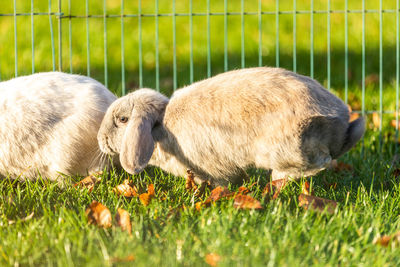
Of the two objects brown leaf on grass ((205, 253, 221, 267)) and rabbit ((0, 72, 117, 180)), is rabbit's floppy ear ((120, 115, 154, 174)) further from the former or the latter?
brown leaf on grass ((205, 253, 221, 267))

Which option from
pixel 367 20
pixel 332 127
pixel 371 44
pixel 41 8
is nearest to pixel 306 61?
pixel 371 44

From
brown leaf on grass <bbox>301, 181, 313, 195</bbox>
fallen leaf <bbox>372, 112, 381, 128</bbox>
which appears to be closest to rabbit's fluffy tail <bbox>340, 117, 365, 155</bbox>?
brown leaf on grass <bbox>301, 181, 313, 195</bbox>

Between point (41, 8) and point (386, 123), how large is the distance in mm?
5302

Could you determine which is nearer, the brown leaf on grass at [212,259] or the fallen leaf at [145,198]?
the brown leaf on grass at [212,259]

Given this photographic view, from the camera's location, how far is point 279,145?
274 cm

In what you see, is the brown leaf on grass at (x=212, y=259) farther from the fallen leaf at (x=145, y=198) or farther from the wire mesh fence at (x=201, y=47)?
the wire mesh fence at (x=201, y=47)

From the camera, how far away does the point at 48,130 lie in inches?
119

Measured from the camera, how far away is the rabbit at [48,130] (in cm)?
301

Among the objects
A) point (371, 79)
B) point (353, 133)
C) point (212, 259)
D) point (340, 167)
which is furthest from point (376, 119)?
point (212, 259)

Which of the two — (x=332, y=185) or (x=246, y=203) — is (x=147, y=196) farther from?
(x=332, y=185)

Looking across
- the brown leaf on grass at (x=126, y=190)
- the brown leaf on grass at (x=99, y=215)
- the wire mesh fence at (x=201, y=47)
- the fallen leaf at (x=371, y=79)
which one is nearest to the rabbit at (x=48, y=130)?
the brown leaf on grass at (x=126, y=190)

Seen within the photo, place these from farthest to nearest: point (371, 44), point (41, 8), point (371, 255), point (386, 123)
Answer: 1. point (41, 8)
2. point (371, 44)
3. point (386, 123)
4. point (371, 255)

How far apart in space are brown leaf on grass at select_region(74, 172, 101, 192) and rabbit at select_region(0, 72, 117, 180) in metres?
0.08

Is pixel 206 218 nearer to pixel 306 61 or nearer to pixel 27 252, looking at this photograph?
pixel 27 252
